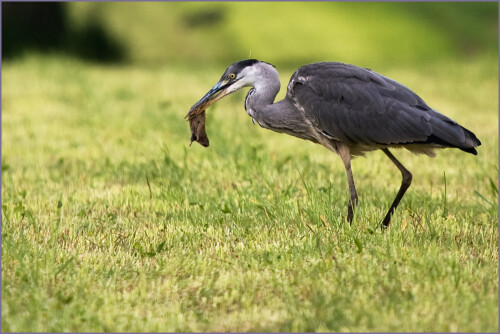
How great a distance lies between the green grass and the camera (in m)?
4.46

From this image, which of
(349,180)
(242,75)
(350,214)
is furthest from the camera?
(242,75)

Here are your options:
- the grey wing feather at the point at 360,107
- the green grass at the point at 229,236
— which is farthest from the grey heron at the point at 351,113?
the green grass at the point at 229,236

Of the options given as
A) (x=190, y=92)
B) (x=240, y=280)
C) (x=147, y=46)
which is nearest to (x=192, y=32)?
(x=147, y=46)

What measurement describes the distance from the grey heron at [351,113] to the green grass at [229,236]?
0.49m

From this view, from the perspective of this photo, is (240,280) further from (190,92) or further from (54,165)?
(190,92)

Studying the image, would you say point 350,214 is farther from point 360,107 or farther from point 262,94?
point 262,94

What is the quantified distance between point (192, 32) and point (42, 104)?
6.94m

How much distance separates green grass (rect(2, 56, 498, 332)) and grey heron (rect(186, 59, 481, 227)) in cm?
49

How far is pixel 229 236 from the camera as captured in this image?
235 inches

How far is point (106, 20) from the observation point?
1942cm

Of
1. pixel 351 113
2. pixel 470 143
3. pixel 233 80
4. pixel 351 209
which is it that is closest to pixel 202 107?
pixel 233 80

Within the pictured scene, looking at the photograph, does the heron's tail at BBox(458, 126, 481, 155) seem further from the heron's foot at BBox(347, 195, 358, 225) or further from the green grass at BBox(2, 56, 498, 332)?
the heron's foot at BBox(347, 195, 358, 225)

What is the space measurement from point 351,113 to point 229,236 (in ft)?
Result: 4.73

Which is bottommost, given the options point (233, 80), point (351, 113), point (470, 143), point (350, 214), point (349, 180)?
point (350, 214)
